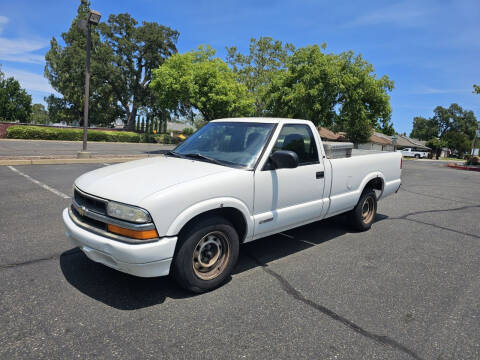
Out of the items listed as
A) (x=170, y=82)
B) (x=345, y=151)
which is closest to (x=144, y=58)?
(x=170, y=82)

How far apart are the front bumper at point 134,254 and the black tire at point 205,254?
0.14 meters

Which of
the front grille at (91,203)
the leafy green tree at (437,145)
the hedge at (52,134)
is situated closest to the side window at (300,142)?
the front grille at (91,203)

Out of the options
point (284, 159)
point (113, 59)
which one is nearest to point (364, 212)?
point (284, 159)

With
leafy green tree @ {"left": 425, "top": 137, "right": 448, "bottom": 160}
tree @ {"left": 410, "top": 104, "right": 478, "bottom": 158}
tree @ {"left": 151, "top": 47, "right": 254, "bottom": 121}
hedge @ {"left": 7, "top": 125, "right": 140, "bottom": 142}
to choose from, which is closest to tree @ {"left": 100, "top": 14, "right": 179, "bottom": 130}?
hedge @ {"left": 7, "top": 125, "right": 140, "bottom": 142}

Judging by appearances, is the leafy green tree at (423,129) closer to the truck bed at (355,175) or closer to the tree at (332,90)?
the tree at (332,90)

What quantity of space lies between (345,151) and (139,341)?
3846mm

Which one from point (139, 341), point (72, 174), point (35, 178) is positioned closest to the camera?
point (139, 341)

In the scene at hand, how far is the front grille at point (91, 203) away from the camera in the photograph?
3029mm

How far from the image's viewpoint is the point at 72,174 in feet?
33.2

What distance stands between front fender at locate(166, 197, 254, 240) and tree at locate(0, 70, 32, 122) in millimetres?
73642

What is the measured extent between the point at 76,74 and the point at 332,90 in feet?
121

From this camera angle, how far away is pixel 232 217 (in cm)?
357

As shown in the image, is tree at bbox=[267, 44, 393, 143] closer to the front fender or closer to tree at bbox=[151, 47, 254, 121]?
tree at bbox=[151, 47, 254, 121]

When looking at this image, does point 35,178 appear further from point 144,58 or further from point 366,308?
point 144,58
